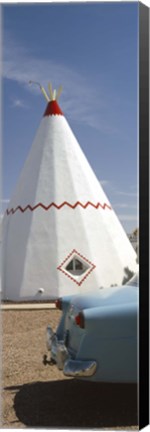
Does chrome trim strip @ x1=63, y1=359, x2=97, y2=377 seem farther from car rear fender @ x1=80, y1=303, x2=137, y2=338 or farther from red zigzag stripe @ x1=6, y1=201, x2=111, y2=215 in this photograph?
red zigzag stripe @ x1=6, y1=201, x2=111, y2=215

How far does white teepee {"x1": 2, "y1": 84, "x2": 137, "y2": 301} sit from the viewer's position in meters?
7.59

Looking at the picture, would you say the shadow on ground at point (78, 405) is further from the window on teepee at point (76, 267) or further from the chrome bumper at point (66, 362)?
the window on teepee at point (76, 267)

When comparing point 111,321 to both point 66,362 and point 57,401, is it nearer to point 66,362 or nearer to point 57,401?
point 66,362

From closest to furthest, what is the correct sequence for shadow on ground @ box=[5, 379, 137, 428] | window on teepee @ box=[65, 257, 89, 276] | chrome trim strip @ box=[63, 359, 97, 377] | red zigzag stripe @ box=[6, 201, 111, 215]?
chrome trim strip @ box=[63, 359, 97, 377]
shadow on ground @ box=[5, 379, 137, 428]
window on teepee @ box=[65, 257, 89, 276]
red zigzag stripe @ box=[6, 201, 111, 215]

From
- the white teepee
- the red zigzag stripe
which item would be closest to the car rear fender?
the white teepee

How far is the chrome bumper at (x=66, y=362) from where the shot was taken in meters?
2.76

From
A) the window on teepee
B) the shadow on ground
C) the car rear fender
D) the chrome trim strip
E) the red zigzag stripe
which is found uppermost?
the red zigzag stripe

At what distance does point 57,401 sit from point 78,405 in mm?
161

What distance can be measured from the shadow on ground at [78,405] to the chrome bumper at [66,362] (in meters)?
0.34

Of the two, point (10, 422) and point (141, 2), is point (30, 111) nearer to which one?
point (141, 2)

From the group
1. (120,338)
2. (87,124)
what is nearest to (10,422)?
(120,338)

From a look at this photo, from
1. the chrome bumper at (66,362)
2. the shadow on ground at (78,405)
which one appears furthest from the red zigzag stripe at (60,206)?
the chrome bumper at (66,362)

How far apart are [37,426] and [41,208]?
5039 mm

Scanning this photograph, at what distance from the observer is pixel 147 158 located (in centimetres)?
277
